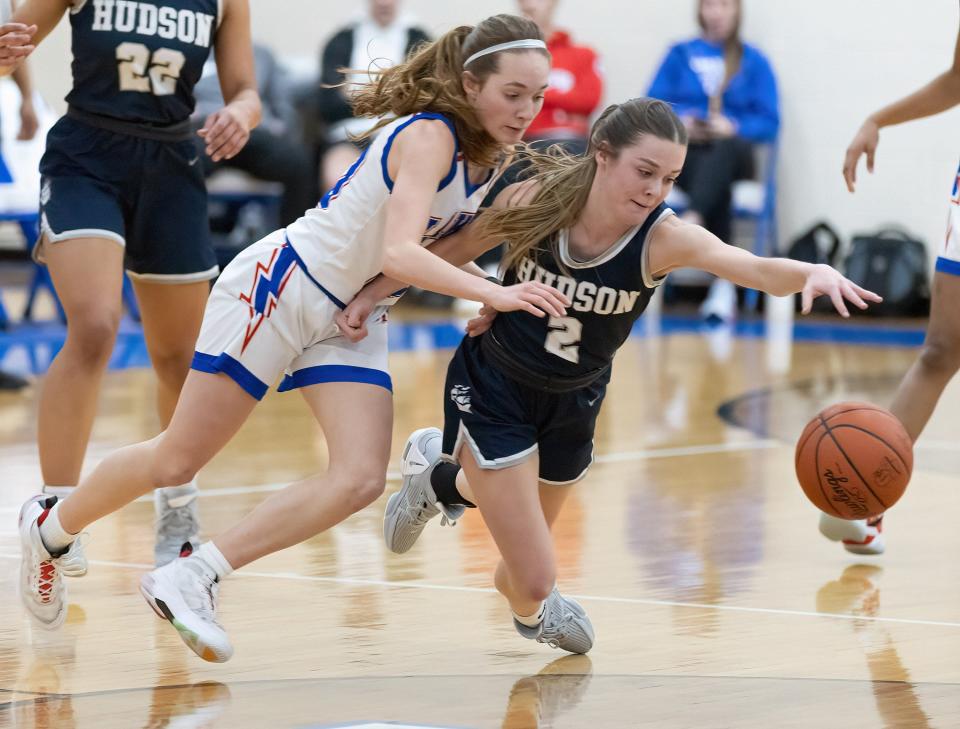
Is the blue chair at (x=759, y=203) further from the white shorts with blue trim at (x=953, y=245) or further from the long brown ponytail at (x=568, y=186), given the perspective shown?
the long brown ponytail at (x=568, y=186)

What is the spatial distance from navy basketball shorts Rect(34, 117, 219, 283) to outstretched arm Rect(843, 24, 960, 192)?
1.93 m

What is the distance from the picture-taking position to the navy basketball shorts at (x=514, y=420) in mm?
3721

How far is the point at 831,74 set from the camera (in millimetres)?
12008

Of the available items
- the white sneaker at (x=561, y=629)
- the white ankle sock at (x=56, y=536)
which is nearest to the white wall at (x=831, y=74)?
the white ankle sock at (x=56, y=536)

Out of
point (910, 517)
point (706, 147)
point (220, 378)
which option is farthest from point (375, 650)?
point (706, 147)

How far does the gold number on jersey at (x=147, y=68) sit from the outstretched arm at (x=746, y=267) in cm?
157

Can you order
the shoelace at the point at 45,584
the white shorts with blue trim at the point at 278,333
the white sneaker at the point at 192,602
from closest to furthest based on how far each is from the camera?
the white sneaker at the point at 192,602 < the white shorts with blue trim at the point at 278,333 < the shoelace at the point at 45,584

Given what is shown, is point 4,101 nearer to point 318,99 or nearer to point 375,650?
point 318,99

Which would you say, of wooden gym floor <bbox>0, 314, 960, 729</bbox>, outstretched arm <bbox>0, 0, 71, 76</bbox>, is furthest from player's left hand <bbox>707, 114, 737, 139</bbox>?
outstretched arm <bbox>0, 0, 71, 76</bbox>

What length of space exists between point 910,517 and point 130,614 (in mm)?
2631

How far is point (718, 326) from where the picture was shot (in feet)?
36.5

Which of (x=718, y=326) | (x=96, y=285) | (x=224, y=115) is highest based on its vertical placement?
(x=224, y=115)

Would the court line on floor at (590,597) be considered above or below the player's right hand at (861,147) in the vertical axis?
below

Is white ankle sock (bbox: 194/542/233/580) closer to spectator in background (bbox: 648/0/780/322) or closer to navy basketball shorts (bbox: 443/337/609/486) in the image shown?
navy basketball shorts (bbox: 443/337/609/486)
